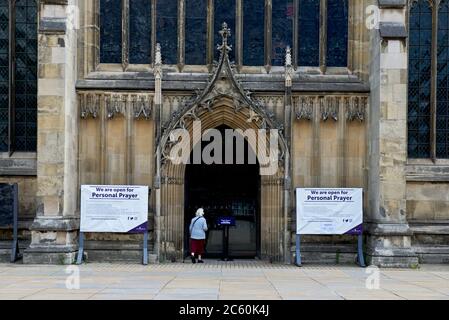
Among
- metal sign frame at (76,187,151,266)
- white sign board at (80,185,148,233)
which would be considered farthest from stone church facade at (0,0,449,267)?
white sign board at (80,185,148,233)

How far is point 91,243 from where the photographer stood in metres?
19.2

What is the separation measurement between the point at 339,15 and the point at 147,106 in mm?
5641

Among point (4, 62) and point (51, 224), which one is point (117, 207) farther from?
point (4, 62)

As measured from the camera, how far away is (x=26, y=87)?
19.9 meters

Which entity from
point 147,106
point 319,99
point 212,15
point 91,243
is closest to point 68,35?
point 147,106

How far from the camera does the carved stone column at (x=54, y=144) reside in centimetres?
1805

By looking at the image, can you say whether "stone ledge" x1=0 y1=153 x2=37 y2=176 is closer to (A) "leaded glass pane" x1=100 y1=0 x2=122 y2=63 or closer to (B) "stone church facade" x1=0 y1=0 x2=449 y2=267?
(B) "stone church facade" x1=0 y1=0 x2=449 y2=267

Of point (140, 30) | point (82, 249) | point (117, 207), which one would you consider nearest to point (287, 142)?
point (117, 207)

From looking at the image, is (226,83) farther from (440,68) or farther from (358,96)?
(440,68)

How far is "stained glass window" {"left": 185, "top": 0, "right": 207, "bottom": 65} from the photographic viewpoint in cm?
2011

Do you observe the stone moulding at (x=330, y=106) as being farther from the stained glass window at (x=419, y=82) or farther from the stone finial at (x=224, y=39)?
the stone finial at (x=224, y=39)

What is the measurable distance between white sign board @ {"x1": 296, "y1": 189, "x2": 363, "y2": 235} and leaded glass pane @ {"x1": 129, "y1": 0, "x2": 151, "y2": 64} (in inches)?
218

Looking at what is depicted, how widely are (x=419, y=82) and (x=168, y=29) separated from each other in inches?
267

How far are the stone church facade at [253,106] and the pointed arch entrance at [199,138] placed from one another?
0.12 ft
